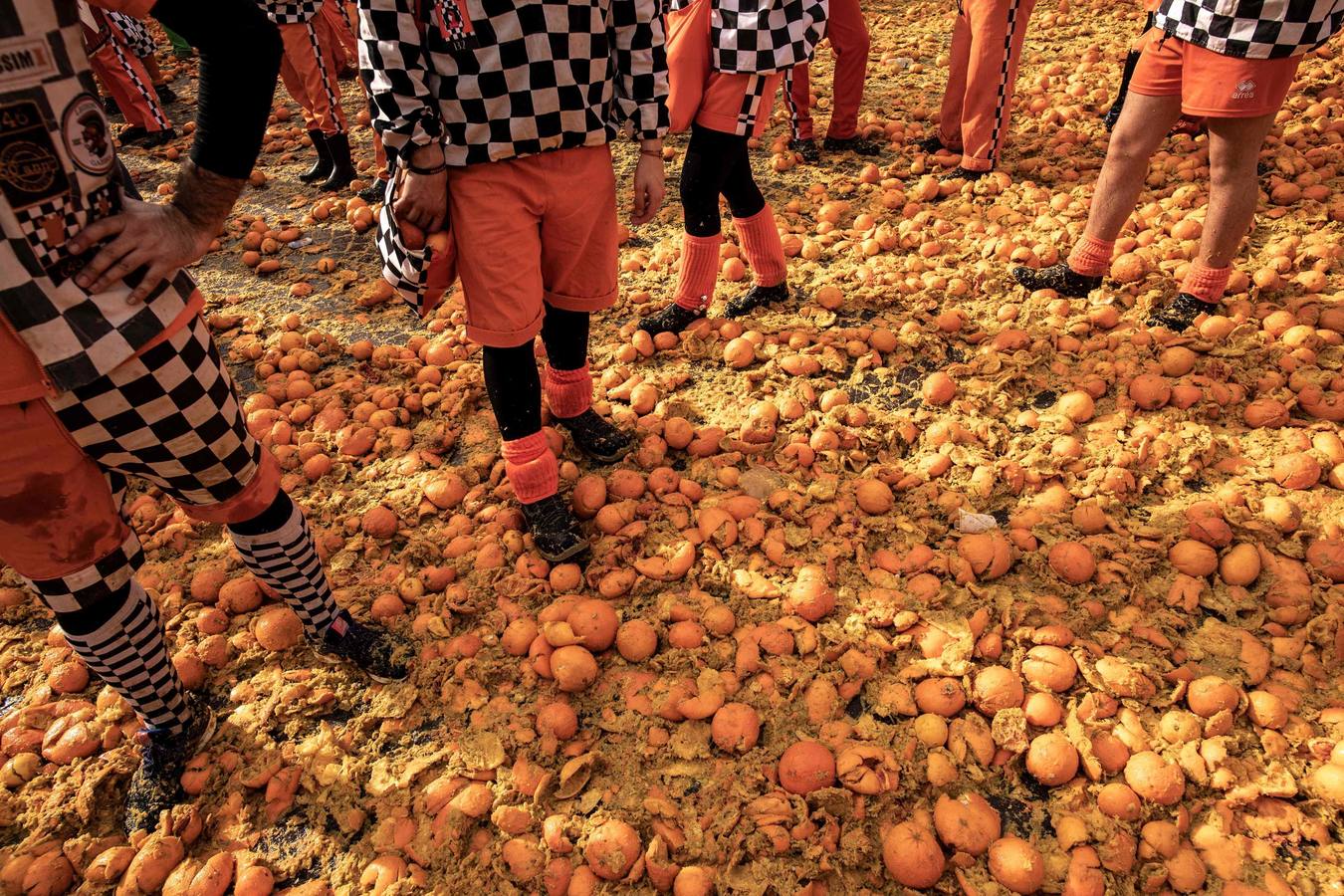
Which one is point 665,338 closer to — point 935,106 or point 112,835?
point 112,835

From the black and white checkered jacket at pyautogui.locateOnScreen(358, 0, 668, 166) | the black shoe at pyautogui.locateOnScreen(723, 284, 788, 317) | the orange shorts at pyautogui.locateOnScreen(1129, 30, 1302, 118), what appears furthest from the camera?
the black shoe at pyautogui.locateOnScreen(723, 284, 788, 317)

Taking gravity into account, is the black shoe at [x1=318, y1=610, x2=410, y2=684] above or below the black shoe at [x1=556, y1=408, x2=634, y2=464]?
below

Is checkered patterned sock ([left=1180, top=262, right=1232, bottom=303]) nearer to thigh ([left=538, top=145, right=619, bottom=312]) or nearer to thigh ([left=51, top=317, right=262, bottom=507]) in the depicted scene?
thigh ([left=538, top=145, right=619, bottom=312])

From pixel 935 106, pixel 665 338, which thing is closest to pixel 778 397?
pixel 665 338

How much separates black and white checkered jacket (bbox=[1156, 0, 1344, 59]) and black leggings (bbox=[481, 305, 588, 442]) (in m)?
2.30

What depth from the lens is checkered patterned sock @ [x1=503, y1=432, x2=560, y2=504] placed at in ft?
7.86

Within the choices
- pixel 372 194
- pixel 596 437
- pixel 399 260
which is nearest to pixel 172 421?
pixel 399 260

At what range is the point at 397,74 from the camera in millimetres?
1736

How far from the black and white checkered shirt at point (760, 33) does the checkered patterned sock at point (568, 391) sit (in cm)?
127

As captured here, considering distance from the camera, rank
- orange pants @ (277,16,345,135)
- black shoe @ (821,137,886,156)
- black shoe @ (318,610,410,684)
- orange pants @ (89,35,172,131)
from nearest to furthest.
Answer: black shoe @ (318,610,410,684)
orange pants @ (277,16,345,135)
black shoe @ (821,137,886,156)
orange pants @ (89,35,172,131)

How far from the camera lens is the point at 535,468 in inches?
95.3

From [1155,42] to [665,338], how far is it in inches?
85.3

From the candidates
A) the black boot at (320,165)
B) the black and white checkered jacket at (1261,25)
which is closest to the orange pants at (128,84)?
the black boot at (320,165)

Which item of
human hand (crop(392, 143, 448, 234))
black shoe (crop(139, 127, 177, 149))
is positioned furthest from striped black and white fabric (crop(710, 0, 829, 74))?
black shoe (crop(139, 127, 177, 149))
